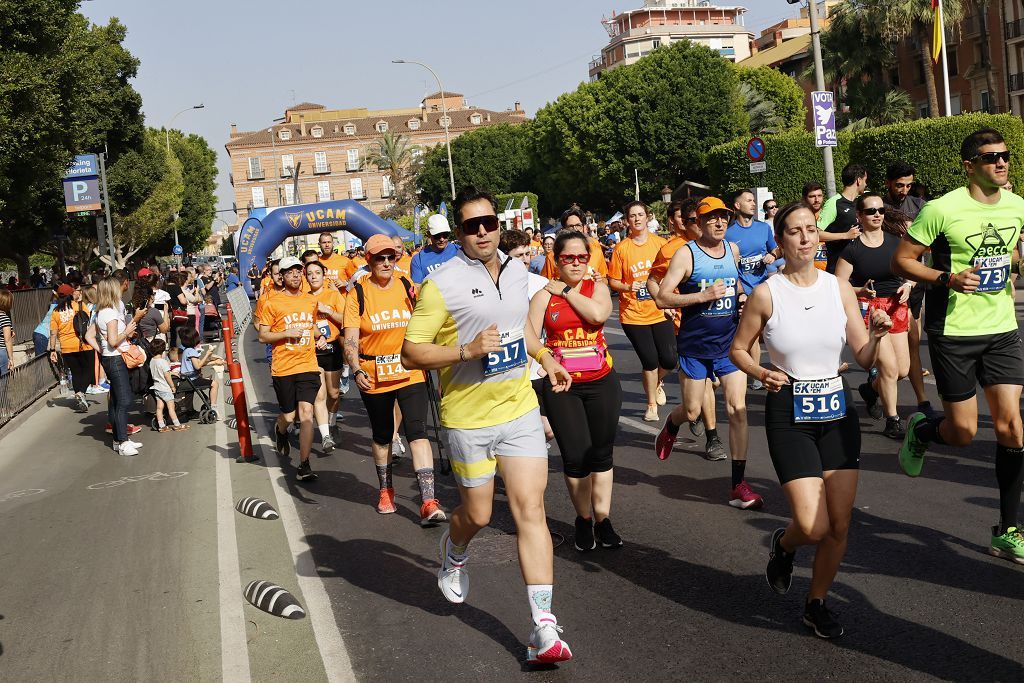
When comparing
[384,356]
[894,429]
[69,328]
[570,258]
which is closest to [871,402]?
[894,429]

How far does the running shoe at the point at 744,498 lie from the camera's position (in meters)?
6.87

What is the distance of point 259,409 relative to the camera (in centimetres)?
1421

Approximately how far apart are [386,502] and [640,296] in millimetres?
3150

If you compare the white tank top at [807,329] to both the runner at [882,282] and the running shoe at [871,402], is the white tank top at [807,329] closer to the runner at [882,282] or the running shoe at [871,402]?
the runner at [882,282]

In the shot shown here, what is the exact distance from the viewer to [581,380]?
20.3 feet

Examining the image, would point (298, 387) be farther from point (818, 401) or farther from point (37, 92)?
point (37, 92)

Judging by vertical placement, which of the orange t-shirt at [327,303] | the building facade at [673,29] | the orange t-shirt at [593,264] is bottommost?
the orange t-shirt at [327,303]

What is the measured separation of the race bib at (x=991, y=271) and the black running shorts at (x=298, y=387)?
569cm

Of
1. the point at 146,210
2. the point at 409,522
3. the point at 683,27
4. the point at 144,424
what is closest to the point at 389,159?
the point at 683,27

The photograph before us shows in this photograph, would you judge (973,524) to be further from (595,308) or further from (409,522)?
(409,522)

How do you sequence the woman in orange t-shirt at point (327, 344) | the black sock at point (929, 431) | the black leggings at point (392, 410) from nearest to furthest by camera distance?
1. the black sock at point (929, 431)
2. the black leggings at point (392, 410)
3. the woman in orange t-shirt at point (327, 344)

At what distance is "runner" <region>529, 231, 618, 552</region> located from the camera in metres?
6.11

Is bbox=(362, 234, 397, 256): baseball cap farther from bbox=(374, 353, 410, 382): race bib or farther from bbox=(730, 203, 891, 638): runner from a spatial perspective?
bbox=(730, 203, 891, 638): runner

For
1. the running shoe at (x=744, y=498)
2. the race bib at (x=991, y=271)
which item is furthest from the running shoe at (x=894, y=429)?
the race bib at (x=991, y=271)
